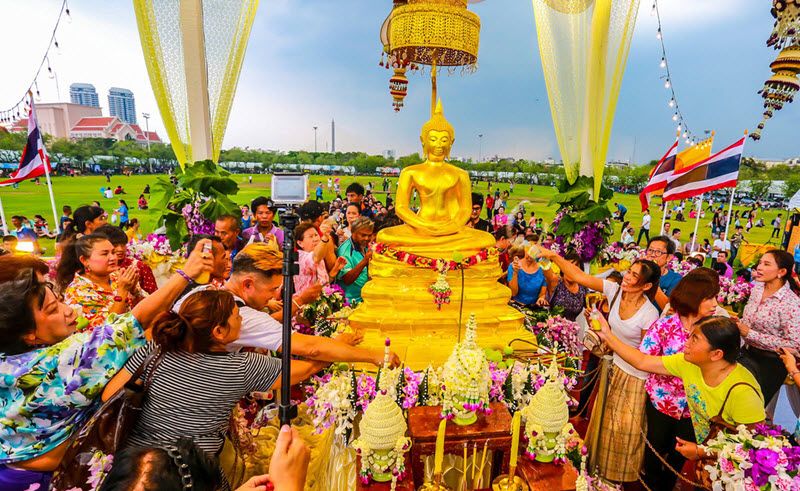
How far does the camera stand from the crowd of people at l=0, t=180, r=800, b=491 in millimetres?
1427

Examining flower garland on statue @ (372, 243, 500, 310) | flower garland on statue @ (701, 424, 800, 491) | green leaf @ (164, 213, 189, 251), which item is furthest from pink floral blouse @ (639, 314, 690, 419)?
green leaf @ (164, 213, 189, 251)

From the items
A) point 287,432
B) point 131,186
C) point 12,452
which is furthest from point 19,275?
point 131,186

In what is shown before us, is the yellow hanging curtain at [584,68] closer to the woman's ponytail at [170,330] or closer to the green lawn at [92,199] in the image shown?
the woman's ponytail at [170,330]

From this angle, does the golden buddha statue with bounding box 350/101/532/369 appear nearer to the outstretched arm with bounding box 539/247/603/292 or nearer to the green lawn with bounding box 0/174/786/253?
the outstretched arm with bounding box 539/247/603/292

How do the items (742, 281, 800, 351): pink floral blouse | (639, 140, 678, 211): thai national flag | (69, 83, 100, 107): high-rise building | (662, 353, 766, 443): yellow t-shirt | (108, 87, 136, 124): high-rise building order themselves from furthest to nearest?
(108, 87, 136, 124): high-rise building, (69, 83, 100, 107): high-rise building, (639, 140, 678, 211): thai national flag, (742, 281, 800, 351): pink floral blouse, (662, 353, 766, 443): yellow t-shirt

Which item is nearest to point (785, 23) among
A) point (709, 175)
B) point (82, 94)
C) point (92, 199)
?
point (709, 175)

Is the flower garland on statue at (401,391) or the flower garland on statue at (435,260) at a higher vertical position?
the flower garland on statue at (435,260)

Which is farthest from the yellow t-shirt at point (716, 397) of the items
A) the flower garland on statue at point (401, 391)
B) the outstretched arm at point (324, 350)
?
the outstretched arm at point (324, 350)

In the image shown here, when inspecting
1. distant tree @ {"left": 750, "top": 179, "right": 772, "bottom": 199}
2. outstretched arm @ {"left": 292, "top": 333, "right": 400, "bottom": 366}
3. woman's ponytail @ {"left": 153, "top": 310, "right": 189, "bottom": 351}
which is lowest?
outstretched arm @ {"left": 292, "top": 333, "right": 400, "bottom": 366}

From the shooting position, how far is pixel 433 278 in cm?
389

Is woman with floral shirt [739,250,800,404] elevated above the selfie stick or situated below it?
below

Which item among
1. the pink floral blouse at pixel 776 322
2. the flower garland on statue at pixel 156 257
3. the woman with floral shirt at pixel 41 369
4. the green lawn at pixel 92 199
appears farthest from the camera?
the green lawn at pixel 92 199

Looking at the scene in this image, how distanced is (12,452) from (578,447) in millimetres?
2603

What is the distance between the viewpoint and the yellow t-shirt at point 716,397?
6.74 ft
